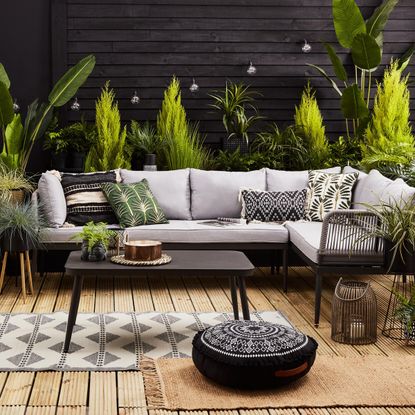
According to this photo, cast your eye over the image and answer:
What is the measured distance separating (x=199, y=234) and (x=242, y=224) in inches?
16.4

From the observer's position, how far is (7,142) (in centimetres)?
684

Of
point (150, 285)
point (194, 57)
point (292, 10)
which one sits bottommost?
point (150, 285)

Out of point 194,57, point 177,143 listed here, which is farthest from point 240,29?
Answer: point 177,143

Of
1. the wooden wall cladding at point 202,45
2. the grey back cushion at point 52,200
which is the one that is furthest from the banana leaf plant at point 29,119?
the wooden wall cladding at point 202,45

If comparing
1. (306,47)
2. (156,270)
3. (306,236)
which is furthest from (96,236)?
(306,47)

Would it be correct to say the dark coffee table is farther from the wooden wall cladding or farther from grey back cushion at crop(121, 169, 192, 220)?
the wooden wall cladding

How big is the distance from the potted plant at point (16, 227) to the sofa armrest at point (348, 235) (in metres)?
2.17

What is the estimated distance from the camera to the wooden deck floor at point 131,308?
3643 mm

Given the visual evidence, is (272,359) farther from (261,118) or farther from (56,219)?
(261,118)

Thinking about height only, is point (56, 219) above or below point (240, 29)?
below

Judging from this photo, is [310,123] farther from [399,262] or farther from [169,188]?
[399,262]

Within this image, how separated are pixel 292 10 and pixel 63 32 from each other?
7.59 feet

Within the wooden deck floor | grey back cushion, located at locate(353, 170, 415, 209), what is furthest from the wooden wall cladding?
the wooden deck floor

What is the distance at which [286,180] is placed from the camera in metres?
6.92
